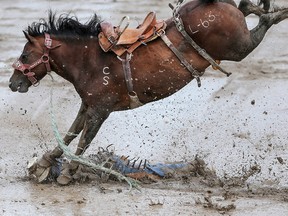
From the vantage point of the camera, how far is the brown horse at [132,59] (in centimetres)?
718

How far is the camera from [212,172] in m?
7.77

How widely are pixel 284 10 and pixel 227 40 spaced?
0.62 m

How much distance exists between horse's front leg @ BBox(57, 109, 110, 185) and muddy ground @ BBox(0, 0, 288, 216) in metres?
0.12

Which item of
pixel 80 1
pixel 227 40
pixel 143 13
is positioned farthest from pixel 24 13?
pixel 227 40

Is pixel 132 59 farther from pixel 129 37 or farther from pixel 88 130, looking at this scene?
pixel 88 130

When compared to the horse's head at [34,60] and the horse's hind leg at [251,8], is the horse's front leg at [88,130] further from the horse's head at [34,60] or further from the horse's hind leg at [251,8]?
the horse's hind leg at [251,8]

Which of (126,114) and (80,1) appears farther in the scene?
(80,1)

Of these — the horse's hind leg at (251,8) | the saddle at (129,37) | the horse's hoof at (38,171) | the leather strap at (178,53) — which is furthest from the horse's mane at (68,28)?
the horse's hind leg at (251,8)

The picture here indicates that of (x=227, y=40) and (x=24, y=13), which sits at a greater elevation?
(x=227, y=40)

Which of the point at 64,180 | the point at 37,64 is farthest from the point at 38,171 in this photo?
the point at 37,64

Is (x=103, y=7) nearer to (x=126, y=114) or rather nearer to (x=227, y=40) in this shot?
(x=126, y=114)

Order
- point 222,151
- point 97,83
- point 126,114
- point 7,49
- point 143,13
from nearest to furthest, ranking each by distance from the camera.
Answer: point 97,83
point 222,151
point 126,114
point 7,49
point 143,13

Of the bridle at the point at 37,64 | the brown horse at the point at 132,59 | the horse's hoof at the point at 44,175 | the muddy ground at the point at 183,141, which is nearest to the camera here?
the muddy ground at the point at 183,141

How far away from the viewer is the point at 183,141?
28.8ft
